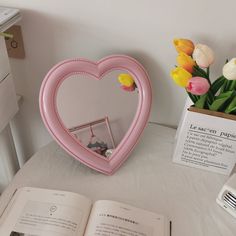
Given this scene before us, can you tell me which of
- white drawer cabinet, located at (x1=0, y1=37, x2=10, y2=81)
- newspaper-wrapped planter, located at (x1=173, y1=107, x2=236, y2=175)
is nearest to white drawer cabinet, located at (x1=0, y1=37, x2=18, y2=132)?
white drawer cabinet, located at (x1=0, y1=37, x2=10, y2=81)

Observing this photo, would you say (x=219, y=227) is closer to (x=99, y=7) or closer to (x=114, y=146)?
(x=114, y=146)

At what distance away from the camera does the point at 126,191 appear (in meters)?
0.80

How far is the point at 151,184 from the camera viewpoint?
2.72ft

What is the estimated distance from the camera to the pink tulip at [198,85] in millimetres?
724

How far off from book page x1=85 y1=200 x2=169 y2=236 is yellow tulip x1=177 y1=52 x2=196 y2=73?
0.35 m

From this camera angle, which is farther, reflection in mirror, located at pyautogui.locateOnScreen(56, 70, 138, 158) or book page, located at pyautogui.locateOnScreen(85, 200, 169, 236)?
reflection in mirror, located at pyautogui.locateOnScreen(56, 70, 138, 158)

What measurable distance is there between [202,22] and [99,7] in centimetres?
27

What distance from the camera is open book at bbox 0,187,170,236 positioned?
682mm

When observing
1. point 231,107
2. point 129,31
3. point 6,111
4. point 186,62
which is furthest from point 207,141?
point 6,111

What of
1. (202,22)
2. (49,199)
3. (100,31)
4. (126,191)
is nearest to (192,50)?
(202,22)

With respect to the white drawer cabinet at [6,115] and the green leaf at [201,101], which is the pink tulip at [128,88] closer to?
the green leaf at [201,101]

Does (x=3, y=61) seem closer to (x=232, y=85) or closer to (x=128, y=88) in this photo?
(x=128, y=88)

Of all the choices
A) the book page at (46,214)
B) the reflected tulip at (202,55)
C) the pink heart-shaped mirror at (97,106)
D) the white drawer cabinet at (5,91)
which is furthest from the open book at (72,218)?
the reflected tulip at (202,55)

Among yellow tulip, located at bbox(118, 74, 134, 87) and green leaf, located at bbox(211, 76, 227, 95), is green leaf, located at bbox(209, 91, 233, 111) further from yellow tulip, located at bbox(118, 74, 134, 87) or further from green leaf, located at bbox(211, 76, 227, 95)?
yellow tulip, located at bbox(118, 74, 134, 87)
